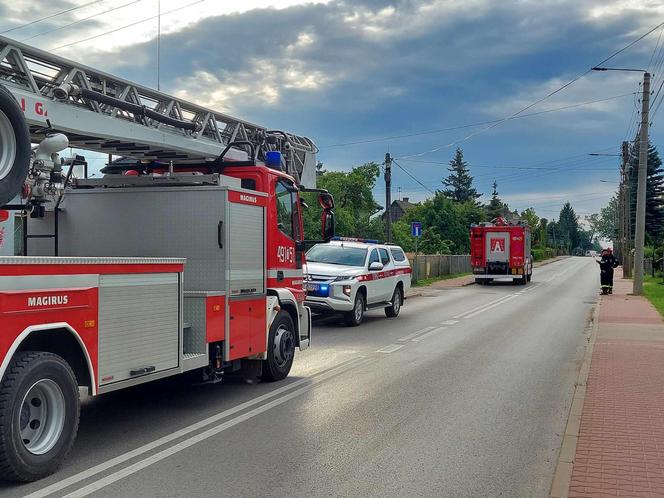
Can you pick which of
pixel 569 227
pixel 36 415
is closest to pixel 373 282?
pixel 36 415

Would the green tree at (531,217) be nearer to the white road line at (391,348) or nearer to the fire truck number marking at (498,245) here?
the fire truck number marking at (498,245)

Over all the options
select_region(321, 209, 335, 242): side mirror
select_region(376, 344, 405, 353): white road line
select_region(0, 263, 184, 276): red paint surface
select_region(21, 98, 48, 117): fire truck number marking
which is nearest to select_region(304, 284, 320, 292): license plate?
select_region(376, 344, 405, 353): white road line

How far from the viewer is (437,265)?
42.8 m

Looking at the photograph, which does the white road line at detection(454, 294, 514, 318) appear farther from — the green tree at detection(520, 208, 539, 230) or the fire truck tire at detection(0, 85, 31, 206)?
the green tree at detection(520, 208, 539, 230)

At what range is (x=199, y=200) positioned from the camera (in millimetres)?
7684

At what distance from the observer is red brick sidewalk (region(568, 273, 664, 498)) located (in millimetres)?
5285

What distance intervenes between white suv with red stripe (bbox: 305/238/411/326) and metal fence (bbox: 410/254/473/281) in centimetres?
1687

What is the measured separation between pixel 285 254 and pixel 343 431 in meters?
3.04

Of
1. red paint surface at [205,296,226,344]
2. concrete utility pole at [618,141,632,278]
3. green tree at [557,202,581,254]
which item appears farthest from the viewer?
green tree at [557,202,581,254]

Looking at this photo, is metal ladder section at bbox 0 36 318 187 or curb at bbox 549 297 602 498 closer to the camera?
curb at bbox 549 297 602 498

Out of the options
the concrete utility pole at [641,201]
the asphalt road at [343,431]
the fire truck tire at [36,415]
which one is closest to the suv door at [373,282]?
the asphalt road at [343,431]

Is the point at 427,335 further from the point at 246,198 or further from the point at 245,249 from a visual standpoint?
the point at 246,198

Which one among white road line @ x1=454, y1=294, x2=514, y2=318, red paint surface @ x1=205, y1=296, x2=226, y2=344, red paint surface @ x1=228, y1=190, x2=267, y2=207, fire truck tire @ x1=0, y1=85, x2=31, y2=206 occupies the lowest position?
white road line @ x1=454, y1=294, x2=514, y2=318

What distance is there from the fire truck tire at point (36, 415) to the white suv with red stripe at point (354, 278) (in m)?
10.6
